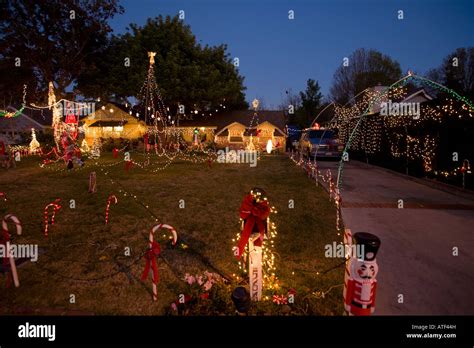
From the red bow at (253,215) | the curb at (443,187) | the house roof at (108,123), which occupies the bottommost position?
the curb at (443,187)

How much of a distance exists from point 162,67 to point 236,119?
1122 cm

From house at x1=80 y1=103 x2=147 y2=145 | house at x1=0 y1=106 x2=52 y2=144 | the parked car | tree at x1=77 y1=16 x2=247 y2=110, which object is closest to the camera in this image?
the parked car

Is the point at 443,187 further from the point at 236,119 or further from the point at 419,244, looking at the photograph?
the point at 236,119

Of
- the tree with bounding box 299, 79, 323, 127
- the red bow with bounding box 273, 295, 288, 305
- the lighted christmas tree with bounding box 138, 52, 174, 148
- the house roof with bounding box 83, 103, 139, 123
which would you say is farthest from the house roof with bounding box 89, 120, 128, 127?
the red bow with bounding box 273, 295, 288, 305

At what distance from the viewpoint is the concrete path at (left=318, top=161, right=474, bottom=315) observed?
13.6 feet

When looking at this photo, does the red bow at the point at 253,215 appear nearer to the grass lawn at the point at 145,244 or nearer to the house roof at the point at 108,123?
the grass lawn at the point at 145,244

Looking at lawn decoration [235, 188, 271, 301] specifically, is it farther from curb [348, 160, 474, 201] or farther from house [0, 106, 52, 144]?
house [0, 106, 52, 144]

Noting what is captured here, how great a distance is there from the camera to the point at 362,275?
3.33 metres

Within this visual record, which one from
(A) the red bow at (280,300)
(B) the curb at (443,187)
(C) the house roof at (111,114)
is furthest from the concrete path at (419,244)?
(C) the house roof at (111,114)

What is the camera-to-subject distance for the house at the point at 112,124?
4069 cm

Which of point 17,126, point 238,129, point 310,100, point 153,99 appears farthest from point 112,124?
point 310,100

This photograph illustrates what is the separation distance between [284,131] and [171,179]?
23.9 metres

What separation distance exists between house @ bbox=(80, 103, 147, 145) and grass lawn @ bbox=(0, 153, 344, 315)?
29.2m

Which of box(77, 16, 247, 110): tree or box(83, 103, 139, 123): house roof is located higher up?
box(77, 16, 247, 110): tree
